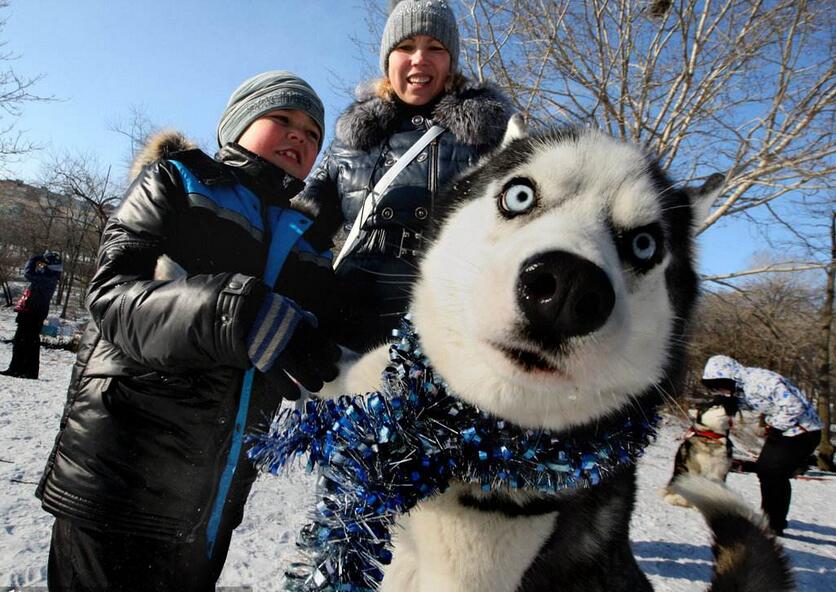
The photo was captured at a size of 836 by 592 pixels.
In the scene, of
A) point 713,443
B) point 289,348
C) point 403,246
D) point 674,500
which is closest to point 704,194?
point 403,246

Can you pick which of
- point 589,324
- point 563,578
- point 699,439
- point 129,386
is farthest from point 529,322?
point 699,439

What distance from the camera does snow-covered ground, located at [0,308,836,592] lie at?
2750 millimetres

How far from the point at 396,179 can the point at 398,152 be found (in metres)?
0.14

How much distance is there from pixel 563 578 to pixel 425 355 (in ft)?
2.24

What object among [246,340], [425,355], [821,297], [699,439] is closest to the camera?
[246,340]

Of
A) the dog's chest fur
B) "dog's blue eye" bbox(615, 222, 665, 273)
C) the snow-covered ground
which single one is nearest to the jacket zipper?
"dog's blue eye" bbox(615, 222, 665, 273)

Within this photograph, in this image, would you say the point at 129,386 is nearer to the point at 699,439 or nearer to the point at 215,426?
the point at 215,426

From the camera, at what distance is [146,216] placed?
140cm

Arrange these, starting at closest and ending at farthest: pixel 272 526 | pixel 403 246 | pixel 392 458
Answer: pixel 392 458 < pixel 403 246 < pixel 272 526

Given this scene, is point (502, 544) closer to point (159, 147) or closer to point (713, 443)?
point (159, 147)

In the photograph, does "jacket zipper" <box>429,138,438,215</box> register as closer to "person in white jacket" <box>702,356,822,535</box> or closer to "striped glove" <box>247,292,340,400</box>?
"striped glove" <box>247,292,340,400</box>

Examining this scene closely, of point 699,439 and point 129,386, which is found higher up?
point 129,386

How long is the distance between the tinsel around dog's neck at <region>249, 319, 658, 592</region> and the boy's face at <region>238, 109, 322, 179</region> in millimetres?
1068

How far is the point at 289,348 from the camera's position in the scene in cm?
113
